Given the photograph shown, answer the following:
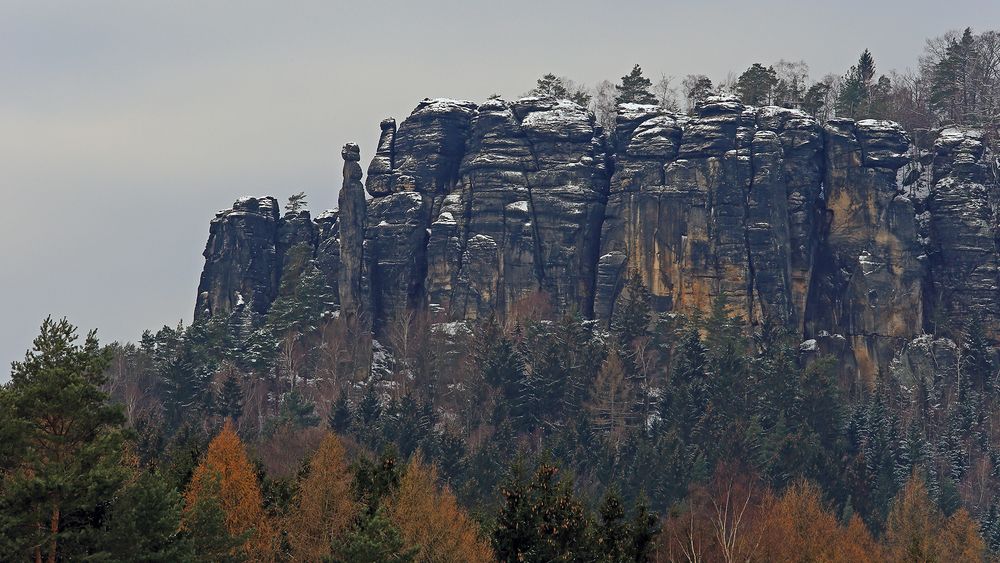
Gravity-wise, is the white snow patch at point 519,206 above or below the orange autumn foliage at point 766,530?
above

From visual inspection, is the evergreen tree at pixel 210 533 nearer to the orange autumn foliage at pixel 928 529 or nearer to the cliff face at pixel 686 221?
the orange autumn foliage at pixel 928 529

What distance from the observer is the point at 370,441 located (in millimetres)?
89438

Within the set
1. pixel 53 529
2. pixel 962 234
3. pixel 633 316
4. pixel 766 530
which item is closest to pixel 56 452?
pixel 53 529

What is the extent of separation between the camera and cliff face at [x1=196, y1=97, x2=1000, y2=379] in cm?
11400

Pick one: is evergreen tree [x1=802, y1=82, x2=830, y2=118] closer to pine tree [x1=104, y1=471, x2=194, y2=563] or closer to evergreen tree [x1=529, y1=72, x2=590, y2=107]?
evergreen tree [x1=529, y1=72, x2=590, y2=107]

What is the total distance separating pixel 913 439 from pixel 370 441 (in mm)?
37416

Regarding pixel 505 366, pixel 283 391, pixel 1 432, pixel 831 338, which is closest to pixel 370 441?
pixel 505 366

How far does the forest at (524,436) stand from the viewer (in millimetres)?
41531

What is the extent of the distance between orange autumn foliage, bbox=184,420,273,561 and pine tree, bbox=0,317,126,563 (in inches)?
307

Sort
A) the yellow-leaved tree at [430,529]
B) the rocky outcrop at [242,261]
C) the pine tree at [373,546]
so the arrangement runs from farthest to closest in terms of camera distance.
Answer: the rocky outcrop at [242,261]
the yellow-leaved tree at [430,529]
the pine tree at [373,546]

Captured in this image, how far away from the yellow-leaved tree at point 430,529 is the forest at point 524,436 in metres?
0.13

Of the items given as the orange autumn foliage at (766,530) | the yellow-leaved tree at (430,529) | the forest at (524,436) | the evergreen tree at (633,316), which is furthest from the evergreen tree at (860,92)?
the yellow-leaved tree at (430,529)

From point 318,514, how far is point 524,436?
147ft

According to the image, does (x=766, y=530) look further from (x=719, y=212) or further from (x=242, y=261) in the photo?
(x=242, y=261)
